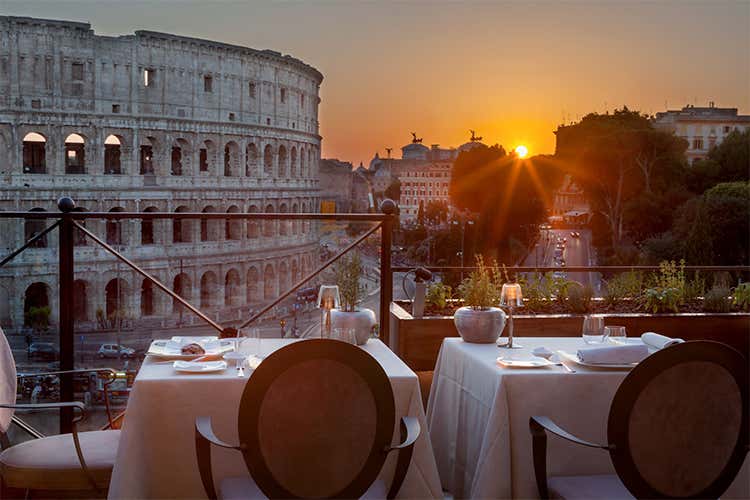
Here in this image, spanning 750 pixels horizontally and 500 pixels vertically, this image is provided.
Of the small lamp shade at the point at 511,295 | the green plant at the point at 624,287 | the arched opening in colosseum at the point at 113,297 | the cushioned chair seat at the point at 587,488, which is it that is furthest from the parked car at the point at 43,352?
the cushioned chair seat at the point at 587,488

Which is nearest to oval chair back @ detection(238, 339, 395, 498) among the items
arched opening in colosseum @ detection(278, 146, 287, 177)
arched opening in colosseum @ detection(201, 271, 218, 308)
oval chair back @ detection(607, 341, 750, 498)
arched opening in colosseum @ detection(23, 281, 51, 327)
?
oval chair back @ detection(607, 341, 750, 498)

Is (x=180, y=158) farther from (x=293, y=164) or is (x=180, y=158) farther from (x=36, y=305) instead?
(x=36, y=305)

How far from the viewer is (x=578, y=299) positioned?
4.67 metres

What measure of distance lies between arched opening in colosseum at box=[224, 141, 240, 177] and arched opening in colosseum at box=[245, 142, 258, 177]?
56 centimetres

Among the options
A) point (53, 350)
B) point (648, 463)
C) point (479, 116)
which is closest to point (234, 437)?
point (648, 463)

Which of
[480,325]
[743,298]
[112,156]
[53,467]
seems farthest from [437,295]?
[112,156]

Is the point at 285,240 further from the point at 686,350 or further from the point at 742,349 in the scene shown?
the point at 686,350

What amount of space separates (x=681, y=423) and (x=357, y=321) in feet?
3.41

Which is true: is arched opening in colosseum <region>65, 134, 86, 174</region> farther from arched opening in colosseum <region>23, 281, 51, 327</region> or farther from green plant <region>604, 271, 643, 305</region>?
green plant <region>604, 271, 643, 305</region>

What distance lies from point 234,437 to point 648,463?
38.9 inches

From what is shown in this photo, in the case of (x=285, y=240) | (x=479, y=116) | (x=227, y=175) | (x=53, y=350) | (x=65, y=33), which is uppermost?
(x=65, y=33)

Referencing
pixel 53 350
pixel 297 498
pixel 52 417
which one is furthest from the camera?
pixel 53 350

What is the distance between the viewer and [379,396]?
1591mm

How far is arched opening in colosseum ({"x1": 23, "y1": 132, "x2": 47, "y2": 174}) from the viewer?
104ft
